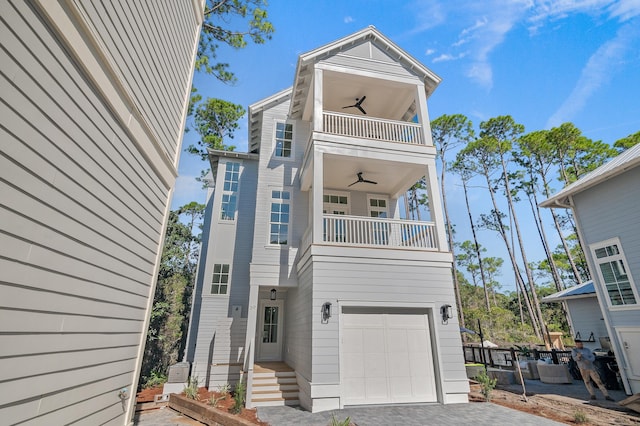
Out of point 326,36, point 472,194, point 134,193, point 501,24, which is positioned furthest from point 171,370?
point 472,194

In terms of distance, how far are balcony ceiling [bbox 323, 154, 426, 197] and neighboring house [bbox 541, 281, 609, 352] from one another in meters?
9.05

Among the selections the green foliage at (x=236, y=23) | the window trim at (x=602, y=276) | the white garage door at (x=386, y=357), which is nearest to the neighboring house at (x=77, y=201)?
the white garage door at (x=386, y=357)

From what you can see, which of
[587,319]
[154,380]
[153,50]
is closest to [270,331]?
[154,380]

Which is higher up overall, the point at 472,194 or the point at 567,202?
the point at 472,194

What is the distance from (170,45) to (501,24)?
1153 cm

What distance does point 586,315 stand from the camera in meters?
12.1

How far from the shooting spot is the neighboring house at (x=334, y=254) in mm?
6621

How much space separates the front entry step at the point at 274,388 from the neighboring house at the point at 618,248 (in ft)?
28.4

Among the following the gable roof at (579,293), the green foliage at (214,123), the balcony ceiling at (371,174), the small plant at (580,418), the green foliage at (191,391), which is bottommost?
the green foliage at (191,391)

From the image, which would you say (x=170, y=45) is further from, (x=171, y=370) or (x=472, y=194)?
(x=472, y=194)

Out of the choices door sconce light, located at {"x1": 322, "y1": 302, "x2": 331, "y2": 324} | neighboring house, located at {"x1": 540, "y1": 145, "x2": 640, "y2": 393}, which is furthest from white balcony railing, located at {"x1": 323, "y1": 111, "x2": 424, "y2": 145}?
neighboring house, located at {"x1": 540, "y1": 145, "x2": 640, "y2": 393}

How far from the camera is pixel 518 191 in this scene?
74.0ft

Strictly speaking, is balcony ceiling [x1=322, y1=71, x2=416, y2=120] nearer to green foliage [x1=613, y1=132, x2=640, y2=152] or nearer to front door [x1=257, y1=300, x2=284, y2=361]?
front door [x1=257, y1=300, x2=284, y2=361]

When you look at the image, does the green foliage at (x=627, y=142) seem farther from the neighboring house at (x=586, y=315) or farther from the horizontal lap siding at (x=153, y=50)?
the horizontal lap siding at (x=153, y=50)
